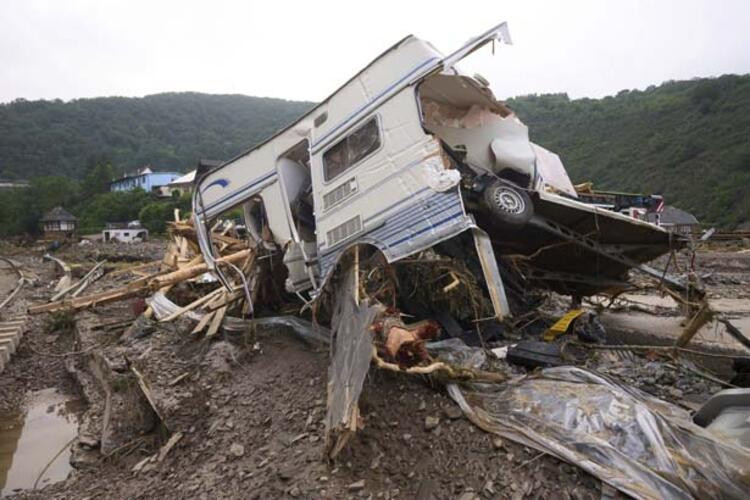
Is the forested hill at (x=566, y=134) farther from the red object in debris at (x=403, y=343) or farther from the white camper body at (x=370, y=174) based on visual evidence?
the red object in debris at (x=403, y=343)

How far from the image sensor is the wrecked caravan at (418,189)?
5203 millimetres

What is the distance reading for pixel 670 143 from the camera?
50.5 meters

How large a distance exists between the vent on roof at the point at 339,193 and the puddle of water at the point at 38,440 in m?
4.24

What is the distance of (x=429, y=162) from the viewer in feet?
17.2

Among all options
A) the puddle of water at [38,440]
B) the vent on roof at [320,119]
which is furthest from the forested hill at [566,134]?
the puddle of water at [38,440]

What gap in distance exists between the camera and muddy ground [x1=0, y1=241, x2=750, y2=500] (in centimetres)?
342

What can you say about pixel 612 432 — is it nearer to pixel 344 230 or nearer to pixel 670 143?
pixel 344 230

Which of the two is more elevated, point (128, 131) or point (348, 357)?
point (128, 131)

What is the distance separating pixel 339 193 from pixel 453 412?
3112 mm

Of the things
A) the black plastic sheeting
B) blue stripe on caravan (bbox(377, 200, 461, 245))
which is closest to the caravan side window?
blue stripe on caravan (bbox(377, 200, 461, 245))

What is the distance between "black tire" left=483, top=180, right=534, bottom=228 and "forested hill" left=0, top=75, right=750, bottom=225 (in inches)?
1491

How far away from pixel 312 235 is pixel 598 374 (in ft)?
14.3

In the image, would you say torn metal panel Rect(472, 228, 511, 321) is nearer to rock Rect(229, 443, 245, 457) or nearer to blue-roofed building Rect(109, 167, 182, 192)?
rock Rect(229, 443, 245, 457)

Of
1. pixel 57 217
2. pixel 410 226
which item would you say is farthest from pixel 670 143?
pixel 57 217
